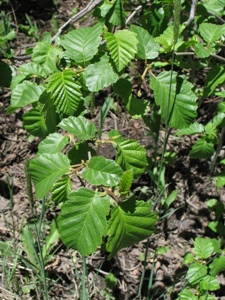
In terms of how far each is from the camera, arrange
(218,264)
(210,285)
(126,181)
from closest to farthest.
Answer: (126,181)
(210,285)
(218,264)

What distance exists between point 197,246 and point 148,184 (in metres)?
0.51

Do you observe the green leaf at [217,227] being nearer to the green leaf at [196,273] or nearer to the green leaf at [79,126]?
the green leaf at [196,273]

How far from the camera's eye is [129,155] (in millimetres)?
1178

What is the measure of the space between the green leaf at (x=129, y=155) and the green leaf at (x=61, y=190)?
155 millimetres

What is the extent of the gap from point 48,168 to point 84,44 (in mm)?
394

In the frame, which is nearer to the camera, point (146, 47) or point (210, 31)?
point (146, 47)

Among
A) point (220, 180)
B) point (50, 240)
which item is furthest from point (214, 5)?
point (50, 240)

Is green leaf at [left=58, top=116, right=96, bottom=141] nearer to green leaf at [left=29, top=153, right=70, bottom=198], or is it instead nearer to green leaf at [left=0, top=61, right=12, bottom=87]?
green leaf at [left=29, top=153, right=70, bottom=198]

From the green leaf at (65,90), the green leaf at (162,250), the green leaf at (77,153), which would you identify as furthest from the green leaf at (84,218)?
the green leaf at (162,250)

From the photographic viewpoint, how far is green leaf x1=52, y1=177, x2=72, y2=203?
112 cm

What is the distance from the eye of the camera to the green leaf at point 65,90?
119 cm

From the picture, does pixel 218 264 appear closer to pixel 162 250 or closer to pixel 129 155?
pixel 162 250

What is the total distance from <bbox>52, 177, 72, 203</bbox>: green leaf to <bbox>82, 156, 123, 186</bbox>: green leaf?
0.22 feet

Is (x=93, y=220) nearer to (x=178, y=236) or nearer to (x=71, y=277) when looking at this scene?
(x=71, y=277)
